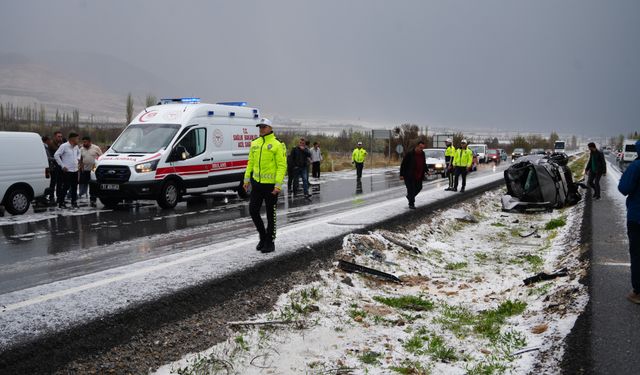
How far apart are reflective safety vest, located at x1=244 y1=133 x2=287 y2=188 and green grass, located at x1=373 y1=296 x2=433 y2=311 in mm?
2254

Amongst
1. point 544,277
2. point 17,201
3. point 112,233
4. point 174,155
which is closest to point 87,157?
point 17,201

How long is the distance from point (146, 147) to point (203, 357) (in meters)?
10.1

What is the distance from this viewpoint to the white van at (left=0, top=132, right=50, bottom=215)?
12195mm

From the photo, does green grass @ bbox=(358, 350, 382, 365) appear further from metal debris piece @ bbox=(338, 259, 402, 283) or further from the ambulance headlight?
the ambulance headlight

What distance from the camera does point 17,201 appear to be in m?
12.5

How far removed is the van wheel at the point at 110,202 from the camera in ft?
44.6

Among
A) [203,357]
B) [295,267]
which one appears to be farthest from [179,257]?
[203,357]

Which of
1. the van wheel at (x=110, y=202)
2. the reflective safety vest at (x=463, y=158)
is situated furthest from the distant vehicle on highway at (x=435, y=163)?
the van wheel at (x=110, y=202)

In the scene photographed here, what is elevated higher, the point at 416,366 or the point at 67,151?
the point at 67,151

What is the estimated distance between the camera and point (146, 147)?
45.2 ft

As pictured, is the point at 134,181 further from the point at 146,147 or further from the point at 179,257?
the point at 179,257

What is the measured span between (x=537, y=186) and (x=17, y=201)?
14833mm

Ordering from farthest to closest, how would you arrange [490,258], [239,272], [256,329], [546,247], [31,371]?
[546,247]
[490,258]
[239,272]
[256,329]
[31,371]

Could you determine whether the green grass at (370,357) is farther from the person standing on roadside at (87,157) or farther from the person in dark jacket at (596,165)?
the person in dark jacket at (596,165)
